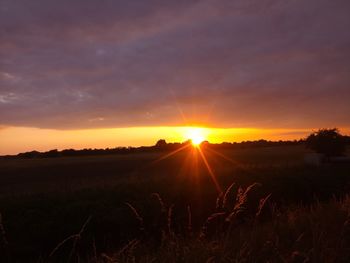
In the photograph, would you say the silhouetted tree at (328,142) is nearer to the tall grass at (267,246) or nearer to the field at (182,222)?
the field at (182,222)

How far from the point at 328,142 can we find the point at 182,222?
29414 mm

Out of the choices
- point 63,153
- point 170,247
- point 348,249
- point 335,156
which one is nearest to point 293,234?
point 348,249

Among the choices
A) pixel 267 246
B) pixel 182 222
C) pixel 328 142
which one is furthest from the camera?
pixel 328 142

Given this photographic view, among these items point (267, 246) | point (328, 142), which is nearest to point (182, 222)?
point (267, 246)

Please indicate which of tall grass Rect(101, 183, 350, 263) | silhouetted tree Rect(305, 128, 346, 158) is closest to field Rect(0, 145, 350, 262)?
tall grass Rect(101, 183, 350, 263)

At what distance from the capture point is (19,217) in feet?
47.8

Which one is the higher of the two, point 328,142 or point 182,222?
point 328,142

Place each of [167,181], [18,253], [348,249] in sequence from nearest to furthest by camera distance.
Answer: [348,249]
[18,253]
[167,181]

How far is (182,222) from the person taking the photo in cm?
1559

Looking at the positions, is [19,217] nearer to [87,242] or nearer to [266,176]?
[87,242]

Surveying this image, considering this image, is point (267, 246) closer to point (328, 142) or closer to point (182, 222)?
point (182, 222)

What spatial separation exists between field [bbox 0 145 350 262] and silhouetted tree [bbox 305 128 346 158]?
15.6m

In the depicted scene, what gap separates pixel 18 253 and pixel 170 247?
28.2 feet

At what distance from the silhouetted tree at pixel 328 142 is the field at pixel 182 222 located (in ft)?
51.2
